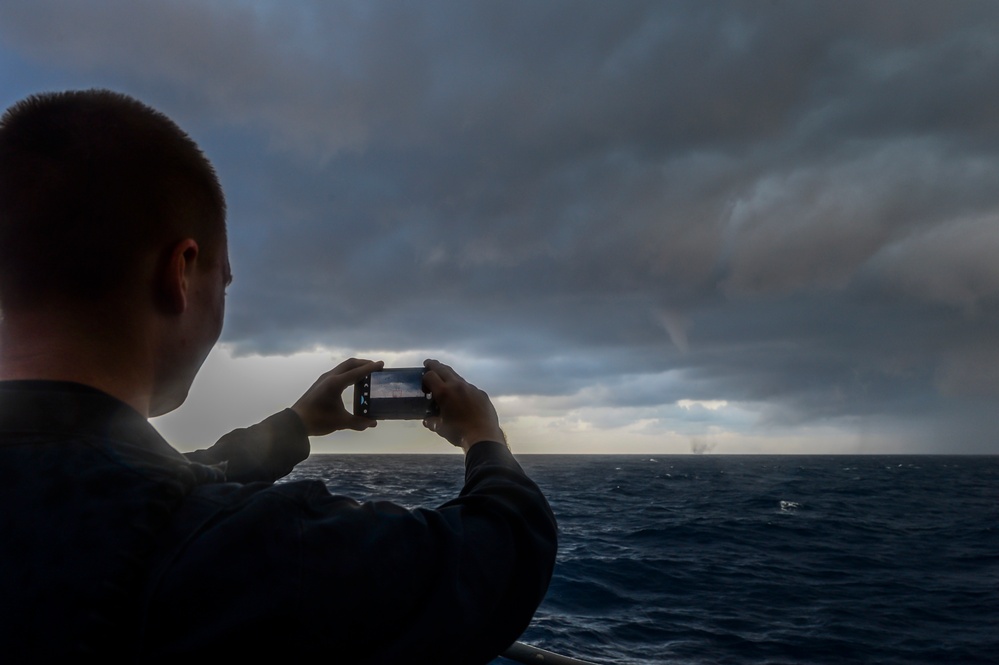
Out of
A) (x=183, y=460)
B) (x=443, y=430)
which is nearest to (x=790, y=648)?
(x=443, y=430)

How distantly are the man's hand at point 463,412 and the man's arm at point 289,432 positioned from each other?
46 cm

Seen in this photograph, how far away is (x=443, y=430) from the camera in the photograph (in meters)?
1.59

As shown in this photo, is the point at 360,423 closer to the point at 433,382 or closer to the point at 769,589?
the point at 433,382

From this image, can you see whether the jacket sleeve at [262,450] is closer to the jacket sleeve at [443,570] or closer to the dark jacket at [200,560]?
the dark jacket at [200,560]

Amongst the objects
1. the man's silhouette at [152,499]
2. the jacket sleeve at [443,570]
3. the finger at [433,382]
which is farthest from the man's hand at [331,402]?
the jacket sleeve at [443,570]

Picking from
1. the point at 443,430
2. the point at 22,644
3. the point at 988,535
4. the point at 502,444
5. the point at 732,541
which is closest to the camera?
the point at 22,644

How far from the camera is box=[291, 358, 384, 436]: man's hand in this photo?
1893 mm

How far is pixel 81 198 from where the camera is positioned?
965 mm

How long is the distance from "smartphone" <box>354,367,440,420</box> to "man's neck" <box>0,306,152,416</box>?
83cm

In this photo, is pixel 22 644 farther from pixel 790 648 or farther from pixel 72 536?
pixel 790 648

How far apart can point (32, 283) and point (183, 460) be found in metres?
0.39

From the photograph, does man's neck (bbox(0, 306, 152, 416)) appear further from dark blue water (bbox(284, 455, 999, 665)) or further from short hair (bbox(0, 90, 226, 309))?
→ dark blue water (bbox(284, 455, 999, 665))

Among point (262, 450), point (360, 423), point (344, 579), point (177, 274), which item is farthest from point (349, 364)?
point (344, 579)

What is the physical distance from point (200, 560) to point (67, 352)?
44cm
